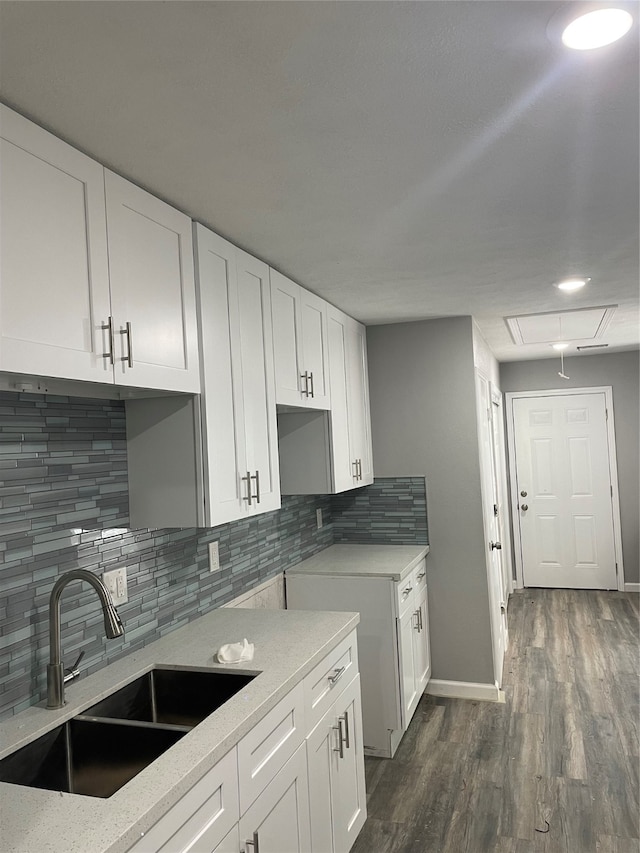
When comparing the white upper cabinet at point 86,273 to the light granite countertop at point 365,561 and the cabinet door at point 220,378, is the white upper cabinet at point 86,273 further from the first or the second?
the light granite countertop at point 365,561

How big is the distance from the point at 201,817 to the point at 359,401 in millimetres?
2753

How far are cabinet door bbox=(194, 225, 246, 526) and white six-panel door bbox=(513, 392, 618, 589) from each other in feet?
15.5

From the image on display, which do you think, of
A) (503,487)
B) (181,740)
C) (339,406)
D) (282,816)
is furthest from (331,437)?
(503,487)

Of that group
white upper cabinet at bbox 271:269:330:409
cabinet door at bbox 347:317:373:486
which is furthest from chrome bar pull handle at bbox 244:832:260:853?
cabinet door at bbox 347:317:373:486

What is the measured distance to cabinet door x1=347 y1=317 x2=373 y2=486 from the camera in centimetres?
375

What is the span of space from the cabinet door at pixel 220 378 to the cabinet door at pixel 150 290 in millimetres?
66

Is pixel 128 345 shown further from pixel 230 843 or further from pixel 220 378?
pixel 230 843

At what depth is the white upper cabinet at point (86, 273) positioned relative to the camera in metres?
Answer: 1.37

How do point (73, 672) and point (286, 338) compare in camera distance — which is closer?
point (73, 672)

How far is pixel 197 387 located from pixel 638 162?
58.7 inches

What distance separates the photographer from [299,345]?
2969 millimetres

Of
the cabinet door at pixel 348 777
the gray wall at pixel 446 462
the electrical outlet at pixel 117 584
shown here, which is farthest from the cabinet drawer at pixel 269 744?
the gray wall at pixel 446 462

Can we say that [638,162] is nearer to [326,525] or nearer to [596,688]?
[326,525]

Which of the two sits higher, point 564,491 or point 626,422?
point 626,422
